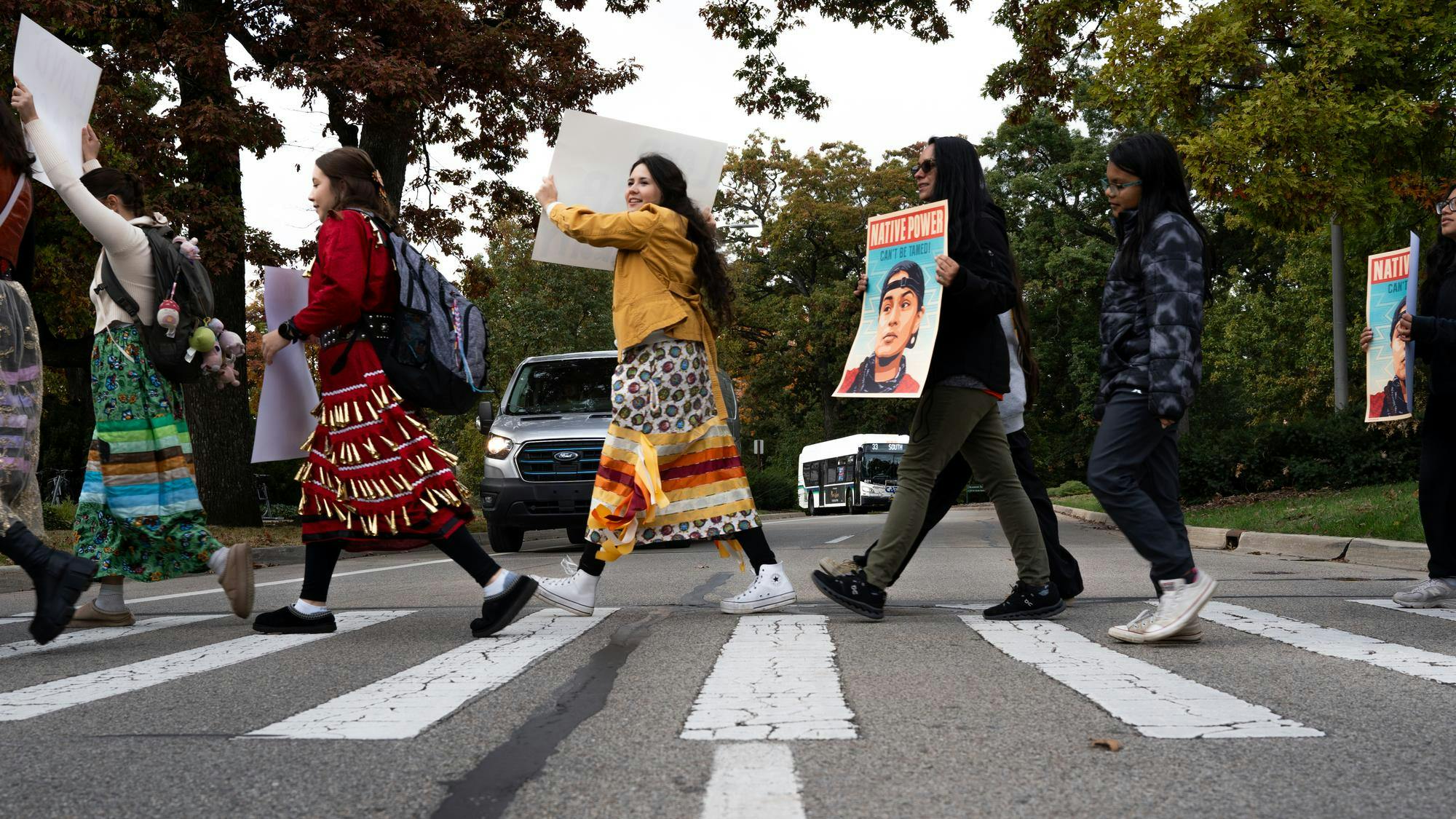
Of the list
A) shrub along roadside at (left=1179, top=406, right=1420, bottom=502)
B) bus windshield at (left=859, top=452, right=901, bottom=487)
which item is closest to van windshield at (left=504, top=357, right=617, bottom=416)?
shrub along roadside at (left=1179, top=406, right=1420, bottom=502)

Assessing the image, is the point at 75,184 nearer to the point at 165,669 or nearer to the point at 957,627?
the point at 165,669

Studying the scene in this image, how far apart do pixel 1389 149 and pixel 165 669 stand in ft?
45.7

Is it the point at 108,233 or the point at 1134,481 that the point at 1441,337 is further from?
the point at 108,233

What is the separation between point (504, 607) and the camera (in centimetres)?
502

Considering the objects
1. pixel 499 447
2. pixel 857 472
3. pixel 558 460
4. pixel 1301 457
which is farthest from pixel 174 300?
pixel 857 472

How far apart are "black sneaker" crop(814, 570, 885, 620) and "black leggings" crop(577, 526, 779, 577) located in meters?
0.30

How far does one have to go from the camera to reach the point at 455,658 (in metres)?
4.50

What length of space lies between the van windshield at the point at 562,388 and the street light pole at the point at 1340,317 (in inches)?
434

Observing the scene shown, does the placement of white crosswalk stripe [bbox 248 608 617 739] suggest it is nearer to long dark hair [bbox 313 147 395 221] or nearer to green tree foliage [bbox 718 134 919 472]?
long dark hair [bbox 313 147 395 221]

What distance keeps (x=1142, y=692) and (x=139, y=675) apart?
125 inches

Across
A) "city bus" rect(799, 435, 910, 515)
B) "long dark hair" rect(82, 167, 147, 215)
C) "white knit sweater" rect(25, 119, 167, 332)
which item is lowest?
"city bus" rect(799, 435, 910, 515)

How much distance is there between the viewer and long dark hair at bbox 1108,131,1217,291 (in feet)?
16.3

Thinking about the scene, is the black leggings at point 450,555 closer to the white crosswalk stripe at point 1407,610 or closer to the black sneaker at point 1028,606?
the black sneaker at point 1028,606

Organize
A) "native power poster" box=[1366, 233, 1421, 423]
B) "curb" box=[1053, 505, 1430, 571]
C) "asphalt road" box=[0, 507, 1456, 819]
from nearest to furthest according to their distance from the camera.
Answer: "asphalt road" box=[0, 507, 1456, 819]
"native power poster" box=[1366, 233, 1421, 423]
"curb" box=[1053, 505, 1430, 571]
